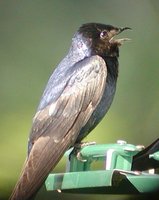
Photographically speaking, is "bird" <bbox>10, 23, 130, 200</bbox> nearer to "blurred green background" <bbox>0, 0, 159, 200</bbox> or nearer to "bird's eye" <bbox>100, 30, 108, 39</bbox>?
"bird's eye" <bbox>100, 30, 108, 39</bbox>

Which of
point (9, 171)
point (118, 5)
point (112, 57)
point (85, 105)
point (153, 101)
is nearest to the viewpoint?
point (85, 105)

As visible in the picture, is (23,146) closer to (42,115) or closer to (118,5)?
(42,115)

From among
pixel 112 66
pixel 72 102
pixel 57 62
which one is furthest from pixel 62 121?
pixel 57 62

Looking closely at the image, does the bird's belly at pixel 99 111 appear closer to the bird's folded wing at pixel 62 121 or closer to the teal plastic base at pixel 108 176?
the bird's folded wing at pixel 62 121

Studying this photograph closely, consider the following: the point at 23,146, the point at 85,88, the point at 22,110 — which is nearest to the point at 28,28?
the point at 22,110

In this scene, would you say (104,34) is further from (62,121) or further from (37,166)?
(37,166)

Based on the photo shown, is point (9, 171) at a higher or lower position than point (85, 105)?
lower

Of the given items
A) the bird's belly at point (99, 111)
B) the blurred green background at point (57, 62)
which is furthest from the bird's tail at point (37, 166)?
the blurred green background at point (57, 62)
